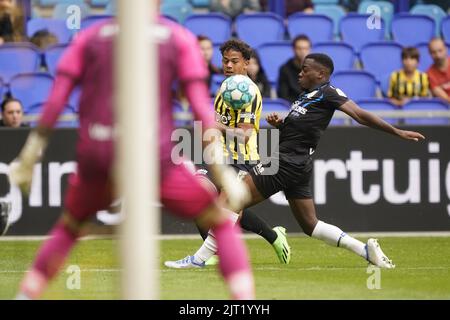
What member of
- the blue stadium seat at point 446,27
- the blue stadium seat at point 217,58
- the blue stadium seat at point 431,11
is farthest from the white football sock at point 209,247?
the blue stadium seat at point 431,11

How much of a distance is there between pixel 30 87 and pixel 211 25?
3094mm

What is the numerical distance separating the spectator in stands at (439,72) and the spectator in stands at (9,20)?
5.72m

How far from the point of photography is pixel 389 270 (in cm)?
1101

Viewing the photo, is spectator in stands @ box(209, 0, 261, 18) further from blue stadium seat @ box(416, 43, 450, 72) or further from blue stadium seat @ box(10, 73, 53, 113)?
blue stadium seat @ box(10, 73, 53, 113)

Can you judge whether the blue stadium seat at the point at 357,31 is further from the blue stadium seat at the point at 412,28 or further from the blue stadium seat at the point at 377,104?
the blue stadium seat at the point at 377,104

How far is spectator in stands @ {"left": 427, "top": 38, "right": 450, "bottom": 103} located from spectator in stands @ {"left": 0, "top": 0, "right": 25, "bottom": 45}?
5.72 metres

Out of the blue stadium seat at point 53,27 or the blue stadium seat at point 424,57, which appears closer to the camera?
the blue stadium seat at point 53,27

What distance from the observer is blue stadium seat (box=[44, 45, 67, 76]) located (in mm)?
16150

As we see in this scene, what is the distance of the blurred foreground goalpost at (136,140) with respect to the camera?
5430 millimetres

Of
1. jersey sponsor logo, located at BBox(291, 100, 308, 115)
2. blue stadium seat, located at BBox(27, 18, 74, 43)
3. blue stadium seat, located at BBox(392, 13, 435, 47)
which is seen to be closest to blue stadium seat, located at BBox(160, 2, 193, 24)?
blue stadium seat, located at BBox(27, 18, 74, 43)

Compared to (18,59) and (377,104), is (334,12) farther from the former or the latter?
(18,59)
